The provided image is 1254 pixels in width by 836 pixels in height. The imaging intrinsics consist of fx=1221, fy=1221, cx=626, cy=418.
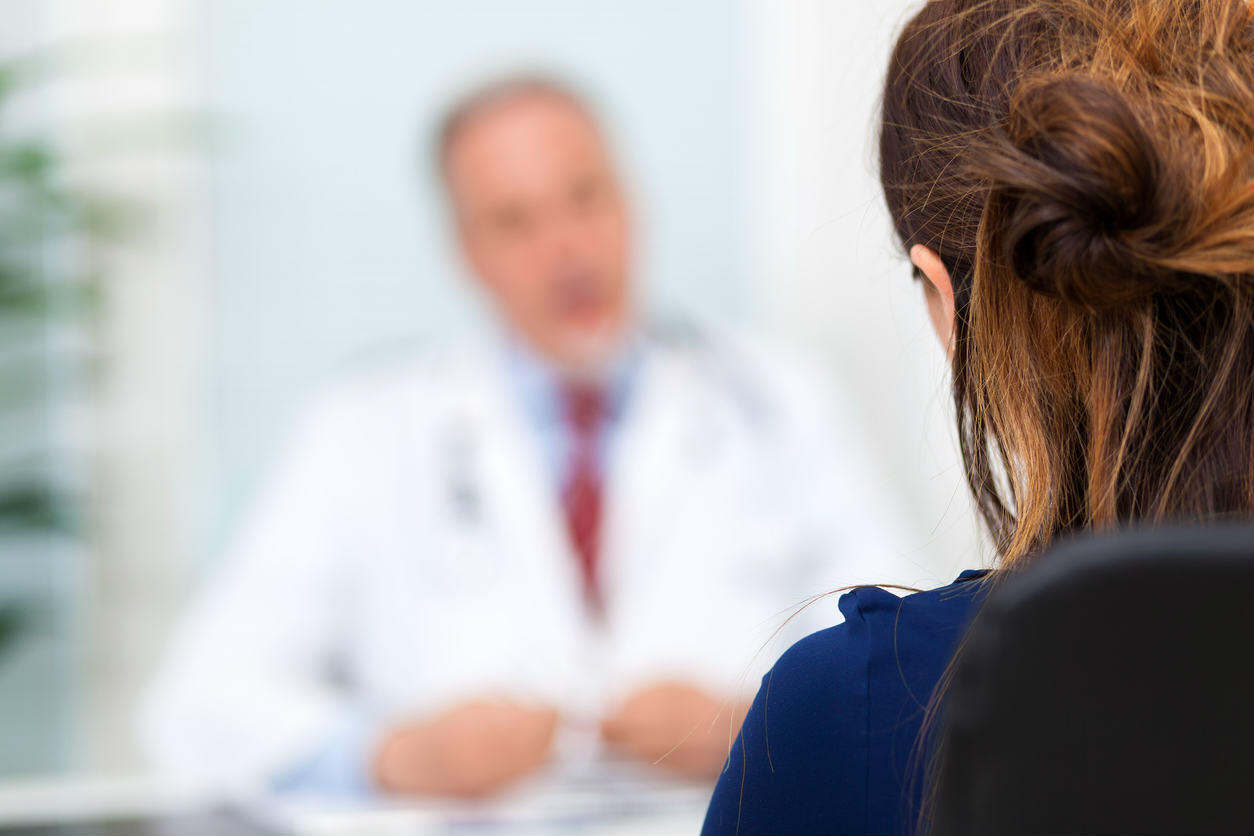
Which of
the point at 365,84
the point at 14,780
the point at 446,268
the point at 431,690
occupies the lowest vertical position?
the point at 14,780

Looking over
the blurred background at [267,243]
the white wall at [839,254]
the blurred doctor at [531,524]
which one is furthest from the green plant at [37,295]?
the white wall at [839,254]

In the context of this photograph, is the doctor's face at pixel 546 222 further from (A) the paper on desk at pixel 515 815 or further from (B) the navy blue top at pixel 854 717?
(B) the navy blue top at pixel 854 717

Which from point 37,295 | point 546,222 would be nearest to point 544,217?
point 546,222

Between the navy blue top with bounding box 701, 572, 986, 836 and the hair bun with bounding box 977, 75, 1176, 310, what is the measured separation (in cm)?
11

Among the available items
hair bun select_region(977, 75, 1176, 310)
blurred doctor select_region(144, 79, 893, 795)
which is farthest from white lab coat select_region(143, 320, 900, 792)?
hair bun select_region(977, 75, 1176, 310)

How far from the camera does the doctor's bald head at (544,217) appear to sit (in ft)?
5.35

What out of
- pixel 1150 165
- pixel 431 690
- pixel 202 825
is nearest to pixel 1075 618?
pixel 1150 165

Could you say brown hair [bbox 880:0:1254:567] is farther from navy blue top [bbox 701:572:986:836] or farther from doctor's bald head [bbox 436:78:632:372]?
doctor's bald head [bbox 436:78:632:372]

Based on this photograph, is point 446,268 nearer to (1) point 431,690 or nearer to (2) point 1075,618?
(1) point 431,690

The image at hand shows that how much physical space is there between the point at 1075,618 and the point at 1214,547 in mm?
28

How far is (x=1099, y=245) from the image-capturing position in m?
0.36

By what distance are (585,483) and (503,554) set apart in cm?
16

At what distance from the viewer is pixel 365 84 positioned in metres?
1.75

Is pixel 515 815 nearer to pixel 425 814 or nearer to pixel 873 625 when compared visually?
pixel 425 814
